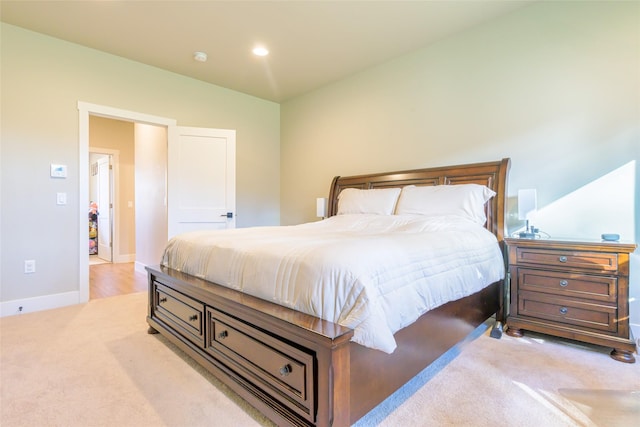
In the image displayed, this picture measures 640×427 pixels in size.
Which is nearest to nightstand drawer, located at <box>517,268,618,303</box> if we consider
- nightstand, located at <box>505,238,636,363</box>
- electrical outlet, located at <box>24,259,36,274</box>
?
nightstand, located at <box>505,238,636,363</box>

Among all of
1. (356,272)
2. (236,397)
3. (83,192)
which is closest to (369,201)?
(356,272)

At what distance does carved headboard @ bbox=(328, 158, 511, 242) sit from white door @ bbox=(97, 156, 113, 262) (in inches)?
198

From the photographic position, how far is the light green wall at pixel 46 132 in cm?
299

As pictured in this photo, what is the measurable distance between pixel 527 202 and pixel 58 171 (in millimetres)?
4365

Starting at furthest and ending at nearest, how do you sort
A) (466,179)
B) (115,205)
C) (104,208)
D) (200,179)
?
(104,208) → (115,205) → (200,179) → (466,179)

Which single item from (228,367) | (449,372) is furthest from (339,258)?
(449,372)

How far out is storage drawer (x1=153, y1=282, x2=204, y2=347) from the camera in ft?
6.25

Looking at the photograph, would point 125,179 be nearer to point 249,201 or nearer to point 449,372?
point 249,201

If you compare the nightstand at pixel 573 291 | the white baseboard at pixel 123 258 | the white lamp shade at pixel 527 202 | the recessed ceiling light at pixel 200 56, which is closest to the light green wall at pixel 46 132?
the recessed ceiling light at pixel 200 56

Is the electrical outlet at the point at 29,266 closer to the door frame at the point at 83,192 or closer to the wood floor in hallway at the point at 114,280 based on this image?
the door frame at the point at 83,192

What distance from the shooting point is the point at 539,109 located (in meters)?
2.73

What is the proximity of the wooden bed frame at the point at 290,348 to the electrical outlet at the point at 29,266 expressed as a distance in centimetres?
166

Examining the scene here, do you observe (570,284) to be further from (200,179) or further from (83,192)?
(83,192)

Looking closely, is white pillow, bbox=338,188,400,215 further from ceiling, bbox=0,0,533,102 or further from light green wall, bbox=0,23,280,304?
light green wall, bbox=0,23,280,304
